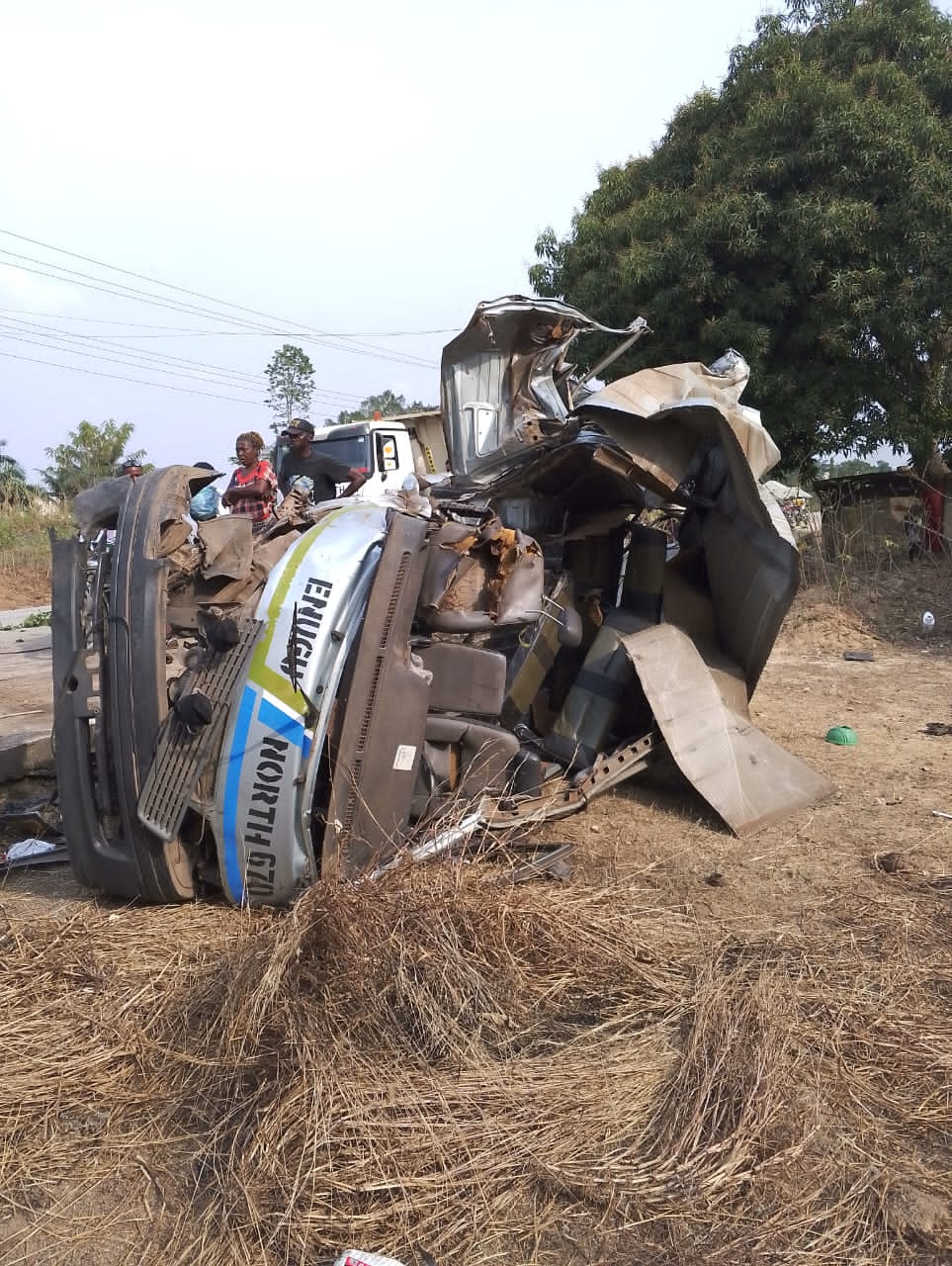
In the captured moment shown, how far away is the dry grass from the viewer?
2258mm

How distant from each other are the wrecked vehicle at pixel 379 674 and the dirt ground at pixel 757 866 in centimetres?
19

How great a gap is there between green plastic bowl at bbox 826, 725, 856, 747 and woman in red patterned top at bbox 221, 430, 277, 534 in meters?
3.79

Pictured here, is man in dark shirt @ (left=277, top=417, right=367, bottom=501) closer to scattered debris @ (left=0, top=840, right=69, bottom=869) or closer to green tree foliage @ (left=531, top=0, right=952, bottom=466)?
scattered debris @ (left=0, top=840, right=69, bottom=869)

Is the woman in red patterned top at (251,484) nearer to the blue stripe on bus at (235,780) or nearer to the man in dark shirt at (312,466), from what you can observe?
the man in dark shirt at (312,466)

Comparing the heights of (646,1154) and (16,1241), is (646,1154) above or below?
above

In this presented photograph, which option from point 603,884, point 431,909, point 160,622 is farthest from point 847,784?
point 160,622

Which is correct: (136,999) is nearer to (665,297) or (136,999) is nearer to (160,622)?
(160,622)

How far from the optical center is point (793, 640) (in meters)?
9.98

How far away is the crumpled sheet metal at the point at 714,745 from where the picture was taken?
4.93m

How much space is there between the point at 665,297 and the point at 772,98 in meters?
2.62

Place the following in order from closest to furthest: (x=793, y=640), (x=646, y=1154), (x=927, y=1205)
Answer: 1. (x=927, y=1205)
2. (x=646, y=1154)
3. (x=793, y=640)

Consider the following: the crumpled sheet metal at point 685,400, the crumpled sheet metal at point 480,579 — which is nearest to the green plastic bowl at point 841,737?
the crumpled sheet metal at point 685,400

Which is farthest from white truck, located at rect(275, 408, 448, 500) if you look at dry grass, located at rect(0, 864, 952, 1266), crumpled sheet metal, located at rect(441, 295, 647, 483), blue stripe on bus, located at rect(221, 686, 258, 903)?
dry grass, located at rect(0, 864, 952, 1266)

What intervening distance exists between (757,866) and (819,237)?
28.0 feet
